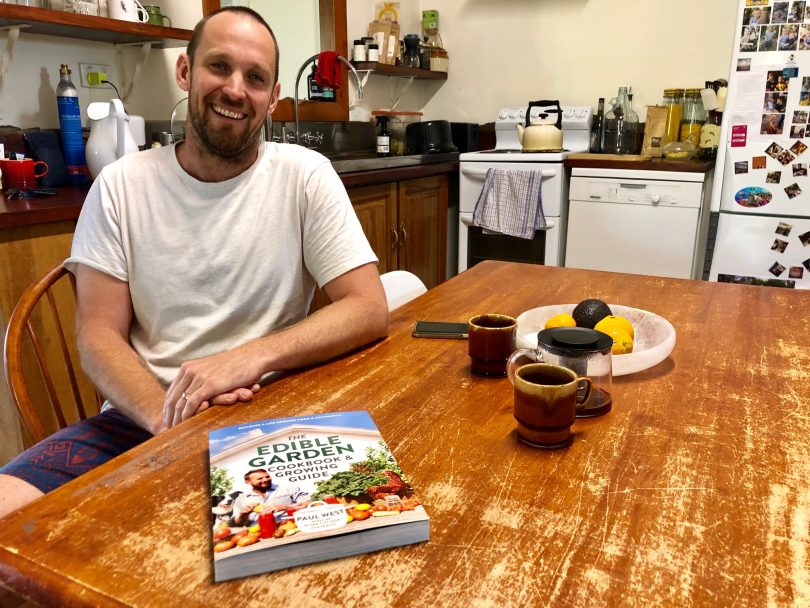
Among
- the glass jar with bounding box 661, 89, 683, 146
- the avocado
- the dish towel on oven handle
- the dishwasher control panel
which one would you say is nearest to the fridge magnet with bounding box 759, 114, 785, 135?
the dishwasher control panel

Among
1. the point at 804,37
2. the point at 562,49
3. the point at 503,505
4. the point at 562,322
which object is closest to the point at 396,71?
the point at 562,49

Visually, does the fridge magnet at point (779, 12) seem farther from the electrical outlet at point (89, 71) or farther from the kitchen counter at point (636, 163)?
the electrical outlet at point (89, 71)

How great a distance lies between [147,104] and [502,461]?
255cm

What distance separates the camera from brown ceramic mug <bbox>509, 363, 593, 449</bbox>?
0.74 metres

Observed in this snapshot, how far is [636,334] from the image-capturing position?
1149mm

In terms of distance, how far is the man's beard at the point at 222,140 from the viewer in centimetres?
129

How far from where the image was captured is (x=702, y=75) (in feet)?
12.3

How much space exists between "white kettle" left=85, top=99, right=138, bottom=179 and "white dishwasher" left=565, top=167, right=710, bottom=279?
2.31m

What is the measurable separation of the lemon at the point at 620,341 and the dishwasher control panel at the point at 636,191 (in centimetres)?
254

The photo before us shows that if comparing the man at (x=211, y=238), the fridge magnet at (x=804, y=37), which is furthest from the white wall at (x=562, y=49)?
the man at (x=211, y=238)

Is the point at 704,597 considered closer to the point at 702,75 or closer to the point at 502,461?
the point at 502,461

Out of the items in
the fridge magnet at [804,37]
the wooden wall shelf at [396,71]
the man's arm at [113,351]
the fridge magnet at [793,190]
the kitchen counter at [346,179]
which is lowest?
the man's arm at [113,351]

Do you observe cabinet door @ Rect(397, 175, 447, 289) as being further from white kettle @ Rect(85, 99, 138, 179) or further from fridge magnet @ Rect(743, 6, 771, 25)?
fridge magnet @ Rect(743, 6, 771, 25)

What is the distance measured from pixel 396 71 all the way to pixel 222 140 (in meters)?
2.89
